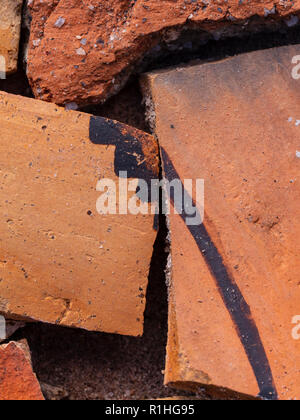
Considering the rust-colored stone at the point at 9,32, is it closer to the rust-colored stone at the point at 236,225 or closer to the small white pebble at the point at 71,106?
the small white pebble at the point at 71,106

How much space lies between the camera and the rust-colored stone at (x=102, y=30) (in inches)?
54.1

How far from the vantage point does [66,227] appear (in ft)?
4.44

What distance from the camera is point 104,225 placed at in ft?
4.48

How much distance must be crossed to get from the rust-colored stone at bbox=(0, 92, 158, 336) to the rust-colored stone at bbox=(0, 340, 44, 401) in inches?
4.8

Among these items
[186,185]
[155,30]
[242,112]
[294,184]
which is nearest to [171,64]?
[155,30]

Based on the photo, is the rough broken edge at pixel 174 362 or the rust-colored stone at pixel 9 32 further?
the rust-colored stone at pixel 9 32

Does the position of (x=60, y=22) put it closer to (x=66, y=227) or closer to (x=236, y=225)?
(x=66, y=227)

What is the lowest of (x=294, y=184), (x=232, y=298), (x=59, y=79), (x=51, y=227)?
(x=232, y=298)

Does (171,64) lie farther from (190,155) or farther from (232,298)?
(232,298)

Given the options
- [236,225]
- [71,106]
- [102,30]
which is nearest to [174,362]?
[236,225]

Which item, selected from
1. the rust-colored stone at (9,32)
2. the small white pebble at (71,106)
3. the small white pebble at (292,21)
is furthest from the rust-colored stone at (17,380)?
the small white pebble at (292,21)

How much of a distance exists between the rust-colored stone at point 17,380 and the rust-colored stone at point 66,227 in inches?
4.8

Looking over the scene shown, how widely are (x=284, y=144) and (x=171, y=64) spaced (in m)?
0.42

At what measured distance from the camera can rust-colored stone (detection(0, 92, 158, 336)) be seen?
1.35 meters
